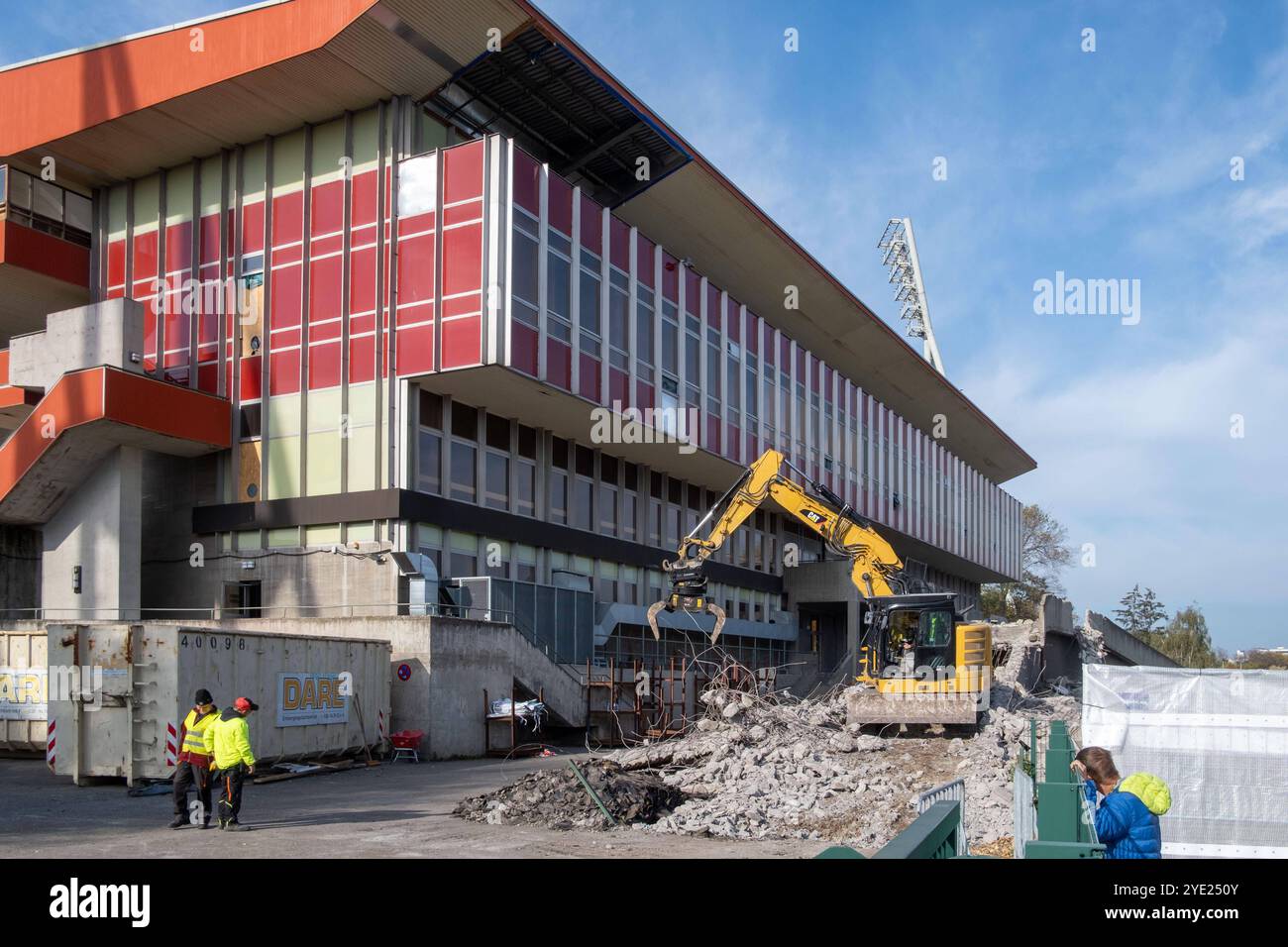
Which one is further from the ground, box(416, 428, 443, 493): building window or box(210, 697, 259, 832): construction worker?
box(416, 428, 443, 493): building window

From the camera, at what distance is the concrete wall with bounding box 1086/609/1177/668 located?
191 ft

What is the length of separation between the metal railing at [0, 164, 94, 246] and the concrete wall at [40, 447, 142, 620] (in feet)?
29.7

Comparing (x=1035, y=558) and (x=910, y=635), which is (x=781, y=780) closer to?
(x=910, y=635)

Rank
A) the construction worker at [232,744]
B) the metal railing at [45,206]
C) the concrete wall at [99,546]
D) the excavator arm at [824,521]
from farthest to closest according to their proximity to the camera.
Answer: the metal railing at [45,206], the concrete wall at [99,546], the excavator arm at [824,521], the construction worker at [232,744]

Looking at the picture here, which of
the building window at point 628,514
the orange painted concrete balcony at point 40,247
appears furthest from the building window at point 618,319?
the orange painted concrete balcony at point 40,247

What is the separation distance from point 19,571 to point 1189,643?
7387 cm

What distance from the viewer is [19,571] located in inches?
1339

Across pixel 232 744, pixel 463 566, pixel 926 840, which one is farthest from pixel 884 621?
pixel 926 840

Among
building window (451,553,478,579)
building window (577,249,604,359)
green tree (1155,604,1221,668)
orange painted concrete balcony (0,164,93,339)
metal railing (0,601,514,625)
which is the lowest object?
green tree (1155,604,1221,668)

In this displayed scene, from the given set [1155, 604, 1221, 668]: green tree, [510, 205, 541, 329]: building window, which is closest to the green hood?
[510, 205, 541, 329]: building window

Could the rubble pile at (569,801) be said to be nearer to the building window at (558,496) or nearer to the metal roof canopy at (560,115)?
the building window at (558,496)

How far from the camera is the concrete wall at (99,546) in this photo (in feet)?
102

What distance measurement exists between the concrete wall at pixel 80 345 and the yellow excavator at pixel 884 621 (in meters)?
16.1

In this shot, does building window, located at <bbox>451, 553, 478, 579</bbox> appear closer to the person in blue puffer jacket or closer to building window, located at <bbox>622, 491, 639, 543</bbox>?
building window, located at <bbox>622, 491, 639, 543</bbox>
